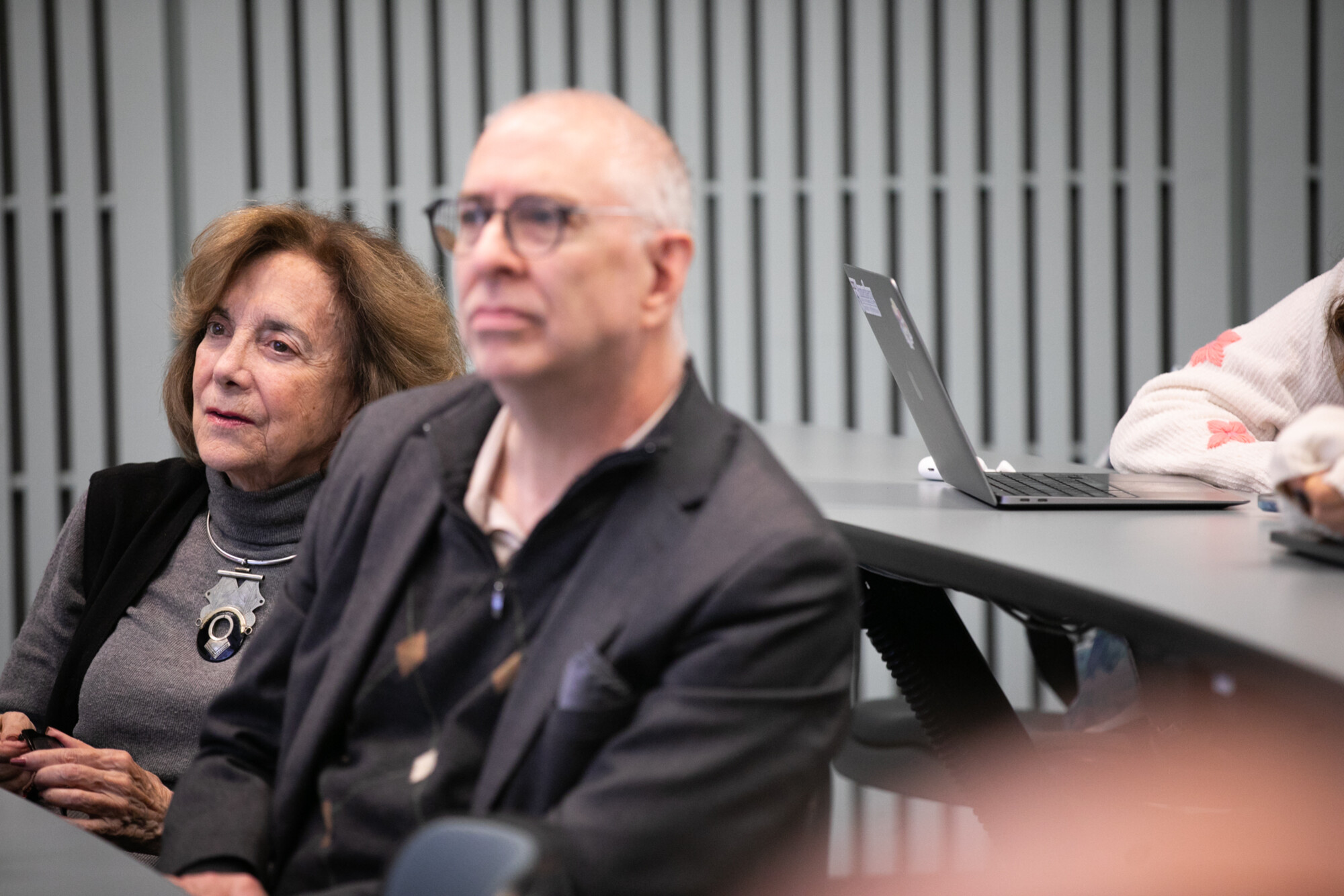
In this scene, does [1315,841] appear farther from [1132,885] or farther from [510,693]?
[510,693]

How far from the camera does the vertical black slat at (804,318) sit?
396 cm

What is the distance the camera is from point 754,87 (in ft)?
12.9

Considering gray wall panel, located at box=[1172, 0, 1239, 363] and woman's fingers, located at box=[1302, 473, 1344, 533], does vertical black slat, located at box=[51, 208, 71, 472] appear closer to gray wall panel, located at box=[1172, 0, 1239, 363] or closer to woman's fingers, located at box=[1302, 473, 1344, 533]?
gray wall panel, located at box=[1172, 0, 1239, 363]

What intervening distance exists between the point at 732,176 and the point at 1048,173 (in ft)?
3.32

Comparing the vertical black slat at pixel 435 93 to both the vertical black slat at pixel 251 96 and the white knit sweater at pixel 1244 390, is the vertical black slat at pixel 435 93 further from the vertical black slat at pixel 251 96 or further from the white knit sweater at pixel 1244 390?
the white knit sweater at pixel 1244 390

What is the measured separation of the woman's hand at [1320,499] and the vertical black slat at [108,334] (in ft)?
11.8

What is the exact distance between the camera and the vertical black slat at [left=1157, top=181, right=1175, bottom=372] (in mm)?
3943

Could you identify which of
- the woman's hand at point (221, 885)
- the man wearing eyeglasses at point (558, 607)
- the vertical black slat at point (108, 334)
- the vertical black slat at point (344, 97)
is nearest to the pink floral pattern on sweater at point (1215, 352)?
the man wearing eyeglasses at point (558, 607)

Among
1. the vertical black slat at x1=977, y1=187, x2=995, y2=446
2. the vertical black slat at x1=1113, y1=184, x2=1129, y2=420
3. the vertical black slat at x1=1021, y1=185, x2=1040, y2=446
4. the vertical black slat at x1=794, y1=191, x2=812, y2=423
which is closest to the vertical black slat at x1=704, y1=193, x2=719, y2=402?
the vertical black slat at x1=794, y1=191, x2=812, y2=423

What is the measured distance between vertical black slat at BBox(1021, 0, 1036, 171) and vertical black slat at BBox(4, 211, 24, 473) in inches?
126

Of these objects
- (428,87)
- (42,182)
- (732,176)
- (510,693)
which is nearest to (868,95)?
(732,176)

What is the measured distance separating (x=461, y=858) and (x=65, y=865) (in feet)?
1.38

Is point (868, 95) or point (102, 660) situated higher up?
point (868, 95)

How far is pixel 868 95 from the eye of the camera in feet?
12.7
